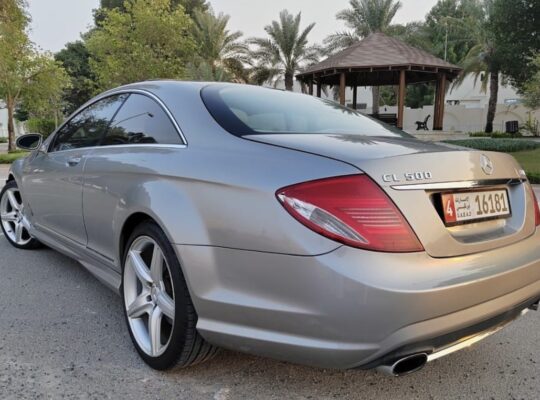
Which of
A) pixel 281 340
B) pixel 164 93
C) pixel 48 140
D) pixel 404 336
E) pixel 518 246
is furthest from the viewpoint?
pixel 48 140

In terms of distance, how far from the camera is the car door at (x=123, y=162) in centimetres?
251

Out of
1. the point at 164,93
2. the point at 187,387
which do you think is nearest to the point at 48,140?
the point at 164,93

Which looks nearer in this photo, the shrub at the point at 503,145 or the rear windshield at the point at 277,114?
the rear windshield at the point at 277,114

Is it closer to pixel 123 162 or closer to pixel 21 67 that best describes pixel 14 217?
pixel 123 162

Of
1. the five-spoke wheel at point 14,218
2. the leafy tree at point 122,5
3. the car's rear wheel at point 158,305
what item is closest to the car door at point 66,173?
the five-spoke wheel at point 14,218

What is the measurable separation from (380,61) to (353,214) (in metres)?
21.2

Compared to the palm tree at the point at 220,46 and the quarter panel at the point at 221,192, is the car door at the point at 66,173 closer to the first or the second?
the quarter panel at the point at 221,192

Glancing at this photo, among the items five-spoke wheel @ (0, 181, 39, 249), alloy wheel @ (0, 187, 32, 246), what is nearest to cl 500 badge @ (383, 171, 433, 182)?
five-spoke wheel @ (0, 181, 39, 249)

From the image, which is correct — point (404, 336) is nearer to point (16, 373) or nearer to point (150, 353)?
point (150, 353)

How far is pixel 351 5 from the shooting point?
101 feet

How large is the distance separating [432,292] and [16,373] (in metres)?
1.99

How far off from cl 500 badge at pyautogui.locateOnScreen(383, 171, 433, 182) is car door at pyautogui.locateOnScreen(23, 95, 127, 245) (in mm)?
1997

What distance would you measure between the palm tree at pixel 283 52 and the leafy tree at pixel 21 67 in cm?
1226

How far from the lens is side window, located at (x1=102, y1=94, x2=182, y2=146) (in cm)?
258
